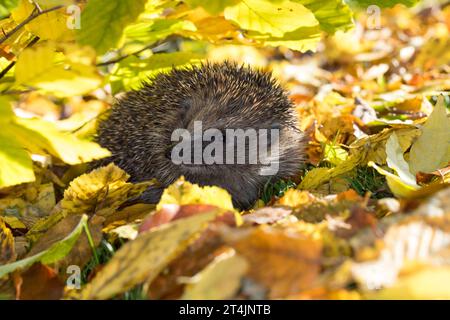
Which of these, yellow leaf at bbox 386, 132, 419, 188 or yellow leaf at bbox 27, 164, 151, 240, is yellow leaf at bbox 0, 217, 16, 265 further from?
yellow leaf at bbox 386, 132, 419, 188

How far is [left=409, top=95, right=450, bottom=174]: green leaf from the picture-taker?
2590 mm

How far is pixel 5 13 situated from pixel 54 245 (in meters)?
→ 0.71

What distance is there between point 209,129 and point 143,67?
64 cm

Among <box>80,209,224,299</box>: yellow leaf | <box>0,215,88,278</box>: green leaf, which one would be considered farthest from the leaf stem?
<box>80,209,224,299</box>: yellow leaf

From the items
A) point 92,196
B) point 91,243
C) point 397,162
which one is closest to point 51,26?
point 92,196

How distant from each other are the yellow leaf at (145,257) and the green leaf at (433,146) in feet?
3.90

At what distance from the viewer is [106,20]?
220 cm

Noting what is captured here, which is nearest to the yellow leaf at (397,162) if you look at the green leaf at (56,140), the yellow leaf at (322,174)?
the yellow leaf at (322,174)

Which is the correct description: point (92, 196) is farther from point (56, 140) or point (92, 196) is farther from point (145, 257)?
point (145, 257)

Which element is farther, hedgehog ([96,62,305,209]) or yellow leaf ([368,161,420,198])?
hedgehog ([96,62,305,209])

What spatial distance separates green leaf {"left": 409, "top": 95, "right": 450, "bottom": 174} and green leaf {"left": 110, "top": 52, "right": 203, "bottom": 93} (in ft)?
3.75

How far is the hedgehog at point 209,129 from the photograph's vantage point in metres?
2.97

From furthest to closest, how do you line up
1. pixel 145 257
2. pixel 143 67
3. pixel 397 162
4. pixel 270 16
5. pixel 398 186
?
pixel 143 67 < pixel 270 16 < pixel 397 162 < pixel 398 186 < pixel 145 257
